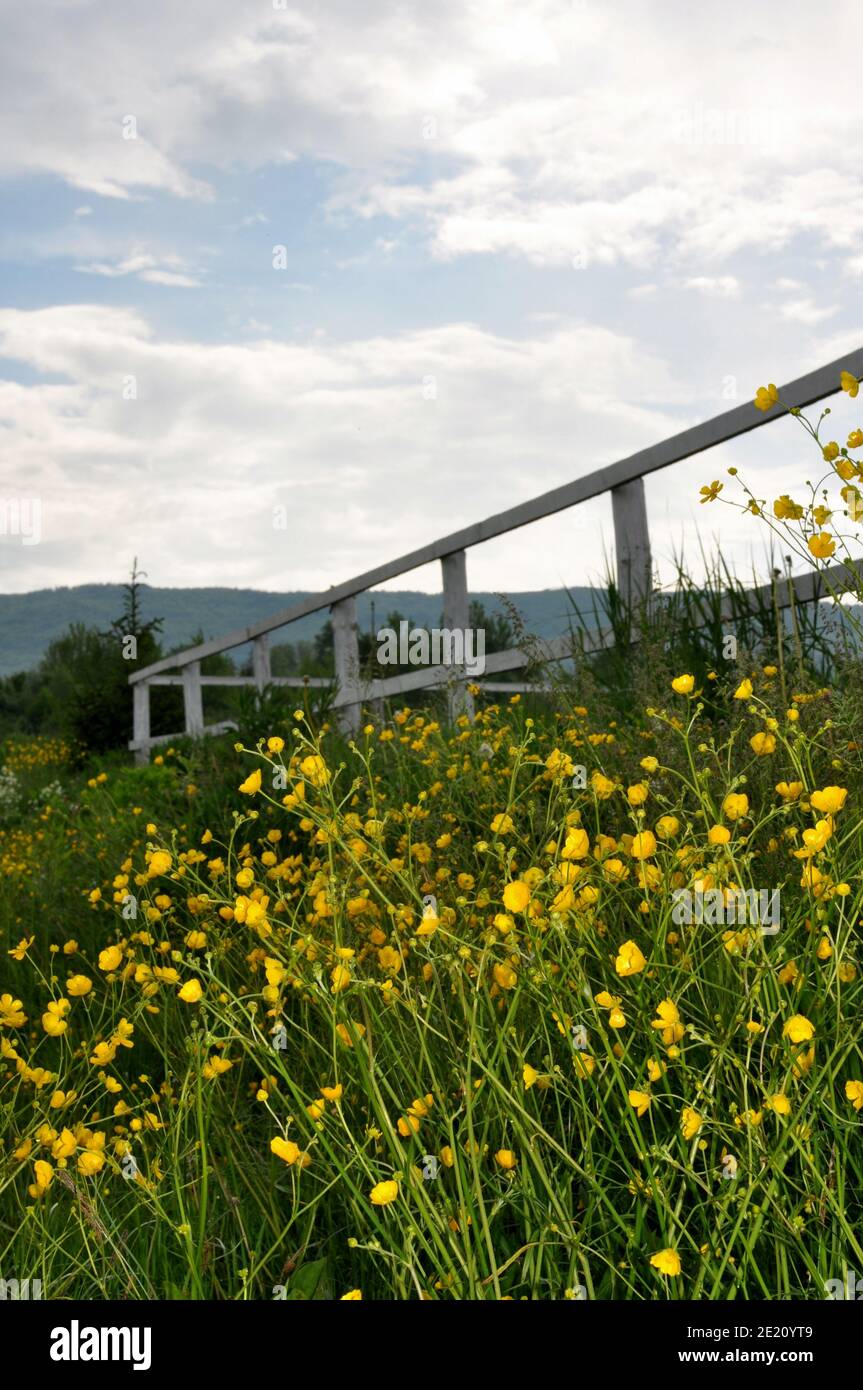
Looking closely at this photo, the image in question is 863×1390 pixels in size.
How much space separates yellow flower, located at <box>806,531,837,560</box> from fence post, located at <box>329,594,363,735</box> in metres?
4.92

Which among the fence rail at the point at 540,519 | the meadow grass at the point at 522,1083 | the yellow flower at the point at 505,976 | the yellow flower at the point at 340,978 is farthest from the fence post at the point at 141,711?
the yellow flower at the point at 340,978

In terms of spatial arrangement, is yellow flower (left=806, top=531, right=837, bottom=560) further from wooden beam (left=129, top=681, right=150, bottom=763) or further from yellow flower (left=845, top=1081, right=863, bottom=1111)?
wooden beam (left=129, top=681, right=150, bottom=763)

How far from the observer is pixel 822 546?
2898mm

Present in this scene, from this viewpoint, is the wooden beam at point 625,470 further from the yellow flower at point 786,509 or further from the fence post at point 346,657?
the yellow flower at point 786,509

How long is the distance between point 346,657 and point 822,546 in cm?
600

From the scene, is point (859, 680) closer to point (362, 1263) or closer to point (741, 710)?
point (741, 710)

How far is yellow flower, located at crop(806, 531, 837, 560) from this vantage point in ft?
9.46

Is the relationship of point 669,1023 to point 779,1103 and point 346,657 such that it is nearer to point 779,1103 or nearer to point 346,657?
point 779,1103

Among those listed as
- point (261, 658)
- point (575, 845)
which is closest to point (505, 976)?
point (575, 845)

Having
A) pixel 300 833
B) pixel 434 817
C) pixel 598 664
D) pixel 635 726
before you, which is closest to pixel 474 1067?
pixel 434 817

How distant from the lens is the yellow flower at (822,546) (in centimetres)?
288

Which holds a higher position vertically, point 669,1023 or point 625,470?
point 625,470

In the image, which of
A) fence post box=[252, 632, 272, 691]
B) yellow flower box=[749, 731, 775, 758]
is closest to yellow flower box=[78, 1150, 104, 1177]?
yellow flower box=[749, 731, 775, 758]
